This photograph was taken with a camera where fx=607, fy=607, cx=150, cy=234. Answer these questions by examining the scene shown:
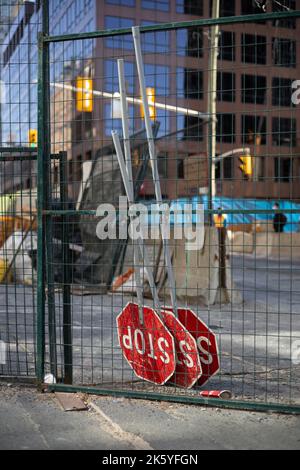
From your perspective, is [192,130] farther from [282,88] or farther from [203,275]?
[282,88]

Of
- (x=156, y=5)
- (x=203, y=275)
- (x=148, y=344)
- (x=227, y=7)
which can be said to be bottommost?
(x=203, y=275)

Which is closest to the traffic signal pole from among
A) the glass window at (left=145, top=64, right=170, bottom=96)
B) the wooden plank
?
the glass window at (left=145, top=64, right=170, bottom=96)

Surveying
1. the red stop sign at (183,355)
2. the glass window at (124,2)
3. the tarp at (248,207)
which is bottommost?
the red stop sign at (183,355)

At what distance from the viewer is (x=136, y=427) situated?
4.32m

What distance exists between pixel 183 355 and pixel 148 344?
1.05 ft

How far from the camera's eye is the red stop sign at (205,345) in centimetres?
511

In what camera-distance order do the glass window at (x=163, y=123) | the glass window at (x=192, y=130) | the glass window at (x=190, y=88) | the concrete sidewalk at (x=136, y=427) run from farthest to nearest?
the glass window at (x=192, y=130) → the glass window at (x=163, y=123) → the glass window at (x=190, y=88) → the concrete sidewalk at (x=136, y=427)

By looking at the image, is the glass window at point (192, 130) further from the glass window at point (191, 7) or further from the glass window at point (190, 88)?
the glass window at point (191, 7)

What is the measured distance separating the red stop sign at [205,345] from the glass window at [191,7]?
141ft

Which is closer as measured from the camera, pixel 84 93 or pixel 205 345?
pixel 205 345

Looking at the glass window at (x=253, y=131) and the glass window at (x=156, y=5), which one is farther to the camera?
the glass window at (x=156, y=5)

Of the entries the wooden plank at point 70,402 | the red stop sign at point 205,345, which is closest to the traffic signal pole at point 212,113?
the red stop sign at point 205,345

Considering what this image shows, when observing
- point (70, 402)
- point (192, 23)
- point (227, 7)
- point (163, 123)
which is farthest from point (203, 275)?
point (227, 7)

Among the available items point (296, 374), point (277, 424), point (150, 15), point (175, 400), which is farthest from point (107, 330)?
point (150, 15)
